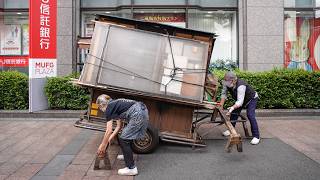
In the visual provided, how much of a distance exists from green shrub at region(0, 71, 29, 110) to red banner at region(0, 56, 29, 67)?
3.35 m

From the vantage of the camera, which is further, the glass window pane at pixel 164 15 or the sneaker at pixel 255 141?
the glass window pane at pixel 164 15

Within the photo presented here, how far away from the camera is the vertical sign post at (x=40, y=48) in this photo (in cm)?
1208

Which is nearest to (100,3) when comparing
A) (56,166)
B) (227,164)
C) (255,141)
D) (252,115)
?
(252,115)

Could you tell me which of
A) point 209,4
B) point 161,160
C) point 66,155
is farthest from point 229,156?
point 209,4

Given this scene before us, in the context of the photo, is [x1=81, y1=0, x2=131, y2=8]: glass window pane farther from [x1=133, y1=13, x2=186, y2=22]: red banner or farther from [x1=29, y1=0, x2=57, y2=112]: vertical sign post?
[x1=29, y1=0, x2=57, y2=112]: vertical sign post

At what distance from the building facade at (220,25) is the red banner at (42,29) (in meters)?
2.37

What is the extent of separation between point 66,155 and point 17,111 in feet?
14.6

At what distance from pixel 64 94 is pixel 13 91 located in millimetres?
1418

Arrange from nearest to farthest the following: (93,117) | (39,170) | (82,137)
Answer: (39,170) → (93,117) → (82,137)

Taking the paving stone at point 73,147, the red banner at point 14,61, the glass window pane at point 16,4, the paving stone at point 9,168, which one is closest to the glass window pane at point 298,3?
the glass window pane at point 16,4

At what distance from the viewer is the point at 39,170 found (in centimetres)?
728

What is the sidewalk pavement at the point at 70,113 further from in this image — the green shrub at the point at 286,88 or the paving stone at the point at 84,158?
the paving stone at the point at 84,158

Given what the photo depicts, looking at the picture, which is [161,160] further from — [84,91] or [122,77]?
[84,91]

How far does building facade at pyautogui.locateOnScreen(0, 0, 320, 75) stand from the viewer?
1509 centimetres
